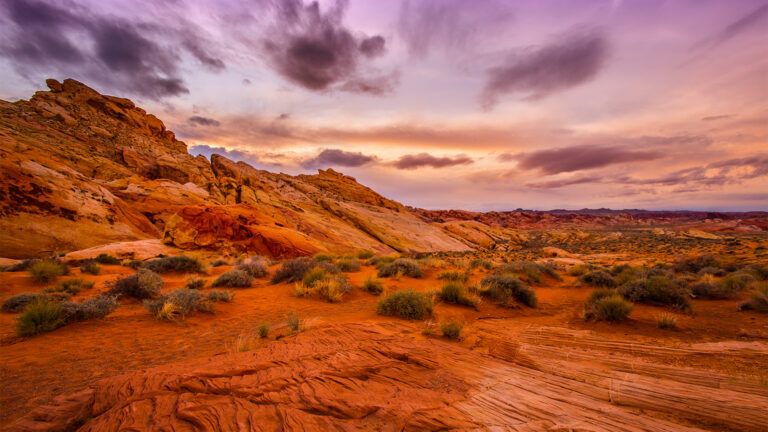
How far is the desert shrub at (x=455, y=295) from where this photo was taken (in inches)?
355

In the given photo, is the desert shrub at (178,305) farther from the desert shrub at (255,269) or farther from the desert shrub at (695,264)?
the desert shrub at (695,264)

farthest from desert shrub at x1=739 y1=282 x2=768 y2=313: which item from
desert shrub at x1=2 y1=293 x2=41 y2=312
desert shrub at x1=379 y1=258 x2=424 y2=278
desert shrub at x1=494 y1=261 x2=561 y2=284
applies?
desert shrub at x1=2 y1=293 x2=41 y2=312

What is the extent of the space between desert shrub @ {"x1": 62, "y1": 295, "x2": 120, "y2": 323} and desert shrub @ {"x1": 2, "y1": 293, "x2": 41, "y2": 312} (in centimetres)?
201

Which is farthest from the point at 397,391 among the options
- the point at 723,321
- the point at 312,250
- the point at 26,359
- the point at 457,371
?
the point at 312,250

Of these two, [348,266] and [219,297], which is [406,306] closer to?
[219,297]

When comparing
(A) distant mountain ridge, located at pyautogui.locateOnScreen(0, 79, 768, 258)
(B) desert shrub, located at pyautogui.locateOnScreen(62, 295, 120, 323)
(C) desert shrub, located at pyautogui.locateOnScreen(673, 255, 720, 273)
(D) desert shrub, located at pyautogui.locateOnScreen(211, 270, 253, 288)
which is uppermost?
(A) distant mountain ridge, located at pyautogui.locateOnScreen(0, 79, 768, 258)

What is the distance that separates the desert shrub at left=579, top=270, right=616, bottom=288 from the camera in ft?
40.6

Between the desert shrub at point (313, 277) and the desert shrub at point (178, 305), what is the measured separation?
10.6ft

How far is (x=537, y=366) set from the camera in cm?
470

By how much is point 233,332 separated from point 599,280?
13562 millimetres

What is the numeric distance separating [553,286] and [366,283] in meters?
8.46

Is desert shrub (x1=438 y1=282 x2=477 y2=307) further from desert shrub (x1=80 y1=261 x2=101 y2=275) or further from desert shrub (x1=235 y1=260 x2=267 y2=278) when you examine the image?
desert shrub (x1=80 y1=261 x2=101 y2=275)

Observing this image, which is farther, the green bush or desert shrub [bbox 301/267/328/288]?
the green bush

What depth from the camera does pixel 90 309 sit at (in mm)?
7047
